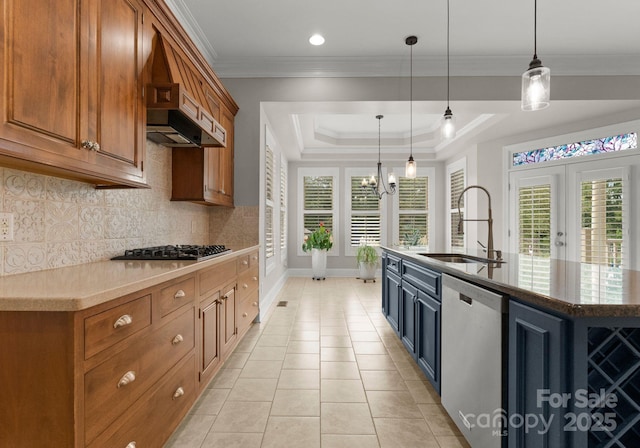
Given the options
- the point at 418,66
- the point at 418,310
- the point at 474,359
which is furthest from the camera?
the point at 418,66

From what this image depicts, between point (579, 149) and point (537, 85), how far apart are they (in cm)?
393

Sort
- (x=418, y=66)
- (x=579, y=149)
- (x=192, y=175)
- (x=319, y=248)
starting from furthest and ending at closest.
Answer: (x=319, y=248) < (x=579, y=149) < (x=418, y=66) < (x=192, y=175)

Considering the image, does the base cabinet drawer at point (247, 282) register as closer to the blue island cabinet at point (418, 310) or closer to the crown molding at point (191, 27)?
the blue island cabinet at point (418, 310)

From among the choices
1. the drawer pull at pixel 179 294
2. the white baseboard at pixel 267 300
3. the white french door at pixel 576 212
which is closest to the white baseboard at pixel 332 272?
the white baseboard at pixel 267 300

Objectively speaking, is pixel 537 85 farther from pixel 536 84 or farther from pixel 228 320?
pixel 228 320

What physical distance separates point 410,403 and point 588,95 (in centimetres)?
416

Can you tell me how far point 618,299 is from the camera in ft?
3.49

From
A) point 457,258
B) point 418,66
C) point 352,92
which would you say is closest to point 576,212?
point 418,66

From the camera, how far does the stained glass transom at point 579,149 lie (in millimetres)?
4531

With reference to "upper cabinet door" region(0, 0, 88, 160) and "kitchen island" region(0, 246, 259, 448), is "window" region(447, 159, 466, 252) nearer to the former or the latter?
"kitchen island" region(0, 246, 259, 448)

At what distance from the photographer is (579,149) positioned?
16.5 ft

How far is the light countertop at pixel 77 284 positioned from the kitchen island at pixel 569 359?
55.7 inches

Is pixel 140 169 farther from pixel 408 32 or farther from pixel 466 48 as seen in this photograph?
pixel 466 48

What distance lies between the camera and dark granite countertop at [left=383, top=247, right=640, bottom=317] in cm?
100
